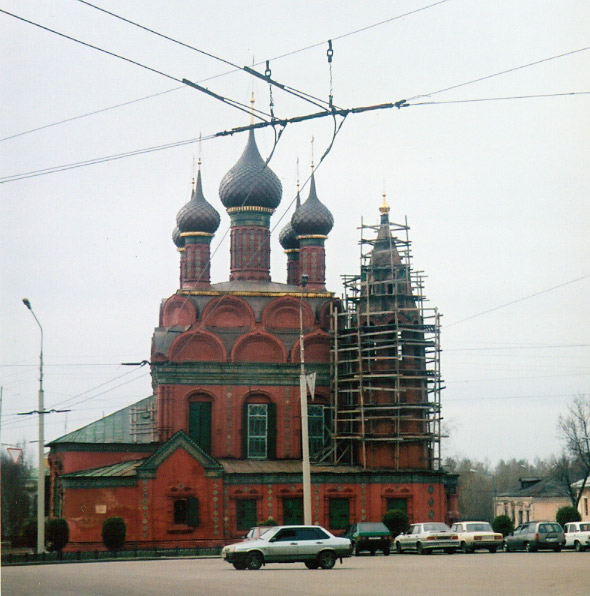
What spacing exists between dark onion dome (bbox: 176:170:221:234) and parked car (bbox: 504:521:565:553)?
2141cm

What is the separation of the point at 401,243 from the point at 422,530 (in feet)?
51.5

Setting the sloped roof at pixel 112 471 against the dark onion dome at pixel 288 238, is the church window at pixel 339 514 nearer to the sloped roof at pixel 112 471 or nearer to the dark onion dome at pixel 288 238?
the sloped roof at pixel 112 471

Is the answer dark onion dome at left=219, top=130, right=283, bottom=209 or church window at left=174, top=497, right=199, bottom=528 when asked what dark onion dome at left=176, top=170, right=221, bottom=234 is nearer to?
dark onion dome at left=219, top=130, right=283, bottom=209

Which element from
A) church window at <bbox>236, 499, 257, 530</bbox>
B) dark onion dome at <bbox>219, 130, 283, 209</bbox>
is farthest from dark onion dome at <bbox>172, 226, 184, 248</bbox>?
church window at <bbox>236, 499, 257, 530</bbox>

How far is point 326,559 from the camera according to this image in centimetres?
2478

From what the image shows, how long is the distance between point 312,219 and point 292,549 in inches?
1022

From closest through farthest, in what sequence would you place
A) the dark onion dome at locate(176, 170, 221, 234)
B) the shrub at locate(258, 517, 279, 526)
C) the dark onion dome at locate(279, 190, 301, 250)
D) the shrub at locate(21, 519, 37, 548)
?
the shrub at locate(258, 517, 279, 526), the shrub at locate(21, 519, 37, 548), the dark onion dome at locate(176, 170, 221, 234), the dark onion dome at locate(279, 190, 301, 250)

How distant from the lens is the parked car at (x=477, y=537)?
32031mm

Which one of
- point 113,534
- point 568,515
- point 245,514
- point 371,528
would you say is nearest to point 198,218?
point 245,514

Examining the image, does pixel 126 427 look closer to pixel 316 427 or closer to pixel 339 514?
pixel 316 427

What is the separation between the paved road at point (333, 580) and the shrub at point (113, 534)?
11.5 meters

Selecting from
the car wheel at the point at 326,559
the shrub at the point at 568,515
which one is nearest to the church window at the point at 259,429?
the shrub at the point at 568,515

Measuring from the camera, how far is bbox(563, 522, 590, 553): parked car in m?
33.2

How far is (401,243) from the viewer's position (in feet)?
151
